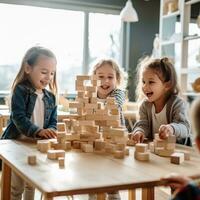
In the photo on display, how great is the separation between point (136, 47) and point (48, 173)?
198 inches

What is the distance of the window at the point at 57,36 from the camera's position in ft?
16.7

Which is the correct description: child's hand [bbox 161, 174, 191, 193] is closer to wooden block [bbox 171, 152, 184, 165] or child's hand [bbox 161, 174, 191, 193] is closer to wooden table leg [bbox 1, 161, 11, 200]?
wooden block [bbox 171, 152, 184, 165]

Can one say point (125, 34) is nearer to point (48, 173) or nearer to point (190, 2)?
point (190, 2)

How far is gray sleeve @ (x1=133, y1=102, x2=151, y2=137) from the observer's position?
194 centimetres

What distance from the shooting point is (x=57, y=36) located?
5.40 m

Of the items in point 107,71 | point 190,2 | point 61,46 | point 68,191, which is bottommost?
point 68,191

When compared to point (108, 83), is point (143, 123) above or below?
below

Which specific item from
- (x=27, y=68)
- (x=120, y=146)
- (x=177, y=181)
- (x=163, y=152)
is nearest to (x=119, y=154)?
(x=120, y=146)

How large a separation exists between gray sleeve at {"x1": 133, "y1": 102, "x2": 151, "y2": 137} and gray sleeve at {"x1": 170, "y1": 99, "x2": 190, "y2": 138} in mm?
144

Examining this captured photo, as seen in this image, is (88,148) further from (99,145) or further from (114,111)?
(114,111)

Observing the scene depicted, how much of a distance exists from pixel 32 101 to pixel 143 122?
57 centimetres

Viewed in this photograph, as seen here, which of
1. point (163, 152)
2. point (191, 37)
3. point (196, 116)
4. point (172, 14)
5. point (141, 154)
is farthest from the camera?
point (172, 14)

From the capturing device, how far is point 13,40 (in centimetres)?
510

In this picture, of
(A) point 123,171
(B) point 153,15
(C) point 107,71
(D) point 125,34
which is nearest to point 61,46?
(D) point 125,34
